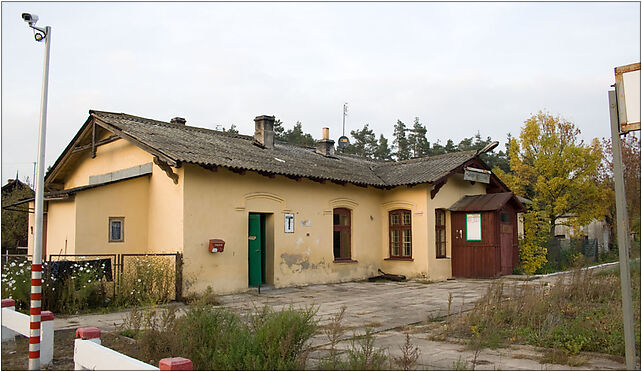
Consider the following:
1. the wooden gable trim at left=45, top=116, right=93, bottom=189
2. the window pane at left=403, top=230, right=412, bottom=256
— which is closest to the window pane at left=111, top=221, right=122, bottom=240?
the wooden gable trim at left=45, top=116, right=93, bottom=189

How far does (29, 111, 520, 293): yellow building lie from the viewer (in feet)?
41.1

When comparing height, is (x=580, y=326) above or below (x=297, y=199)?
below

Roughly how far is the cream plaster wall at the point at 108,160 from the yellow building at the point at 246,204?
0.14 feet

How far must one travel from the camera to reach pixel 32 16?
5793mm

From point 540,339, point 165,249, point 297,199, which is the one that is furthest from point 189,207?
point 540,339

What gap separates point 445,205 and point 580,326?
1104cm

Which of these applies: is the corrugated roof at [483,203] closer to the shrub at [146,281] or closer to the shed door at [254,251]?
the shed door at [254,251]

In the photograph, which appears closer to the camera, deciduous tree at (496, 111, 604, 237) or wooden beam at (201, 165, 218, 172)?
wooden beam at (201, 165, 218, 172)

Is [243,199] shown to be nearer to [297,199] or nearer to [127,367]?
[297,199]

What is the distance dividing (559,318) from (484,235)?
32.4 feet

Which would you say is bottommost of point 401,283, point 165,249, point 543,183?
point 401,283

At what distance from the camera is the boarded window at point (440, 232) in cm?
1764

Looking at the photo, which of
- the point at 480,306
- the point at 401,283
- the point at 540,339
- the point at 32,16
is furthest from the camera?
the point at 401,283

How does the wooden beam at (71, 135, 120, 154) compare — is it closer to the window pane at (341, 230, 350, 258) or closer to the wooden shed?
the window pane at (341, 230, 350, 258)
